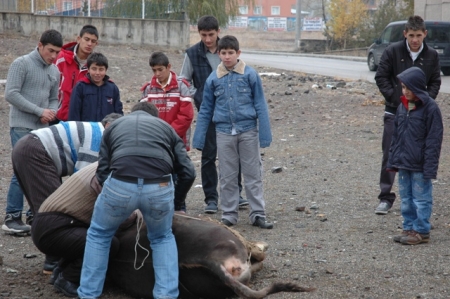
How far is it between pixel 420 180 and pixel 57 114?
12.2 ft

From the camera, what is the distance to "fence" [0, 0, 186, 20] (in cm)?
2844

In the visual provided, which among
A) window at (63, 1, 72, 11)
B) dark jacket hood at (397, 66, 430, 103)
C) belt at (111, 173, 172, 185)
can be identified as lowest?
belt at (111, 173, 172, 185)

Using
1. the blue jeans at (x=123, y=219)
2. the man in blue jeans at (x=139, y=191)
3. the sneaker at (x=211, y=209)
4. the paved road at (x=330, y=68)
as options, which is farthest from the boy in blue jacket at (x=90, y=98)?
the paved road at (x=330, y=68)

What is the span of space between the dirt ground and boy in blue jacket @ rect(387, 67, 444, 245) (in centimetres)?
22

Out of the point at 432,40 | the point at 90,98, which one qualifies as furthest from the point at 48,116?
the point at 432,40

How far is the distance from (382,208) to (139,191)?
3674 mm

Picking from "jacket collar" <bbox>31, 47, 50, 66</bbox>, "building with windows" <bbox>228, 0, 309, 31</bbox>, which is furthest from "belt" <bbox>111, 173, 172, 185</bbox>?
"building with windows" <bbox>228, 0, 309, 31</bbox>

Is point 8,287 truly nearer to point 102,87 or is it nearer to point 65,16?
point 102,87

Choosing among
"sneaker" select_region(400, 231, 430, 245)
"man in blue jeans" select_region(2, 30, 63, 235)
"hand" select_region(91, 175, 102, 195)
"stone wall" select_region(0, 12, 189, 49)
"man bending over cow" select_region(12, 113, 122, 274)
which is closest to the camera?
"hand" select_region(91, 175, 102, 195)

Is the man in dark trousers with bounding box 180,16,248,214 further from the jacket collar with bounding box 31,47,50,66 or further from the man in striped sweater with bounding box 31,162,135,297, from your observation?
the man in striped sweater with bounding box 31,162,135,297

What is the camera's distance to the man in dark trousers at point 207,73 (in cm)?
791

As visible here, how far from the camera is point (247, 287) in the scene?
492 cm

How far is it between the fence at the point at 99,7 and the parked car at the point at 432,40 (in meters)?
8.61

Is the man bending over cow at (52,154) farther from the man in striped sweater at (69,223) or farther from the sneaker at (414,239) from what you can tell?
the sneaker at (414,239)
